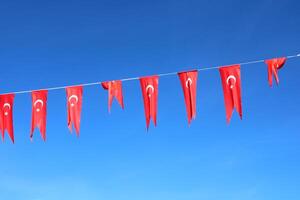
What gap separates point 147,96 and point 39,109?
112 inches

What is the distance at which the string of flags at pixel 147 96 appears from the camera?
13.7 meters

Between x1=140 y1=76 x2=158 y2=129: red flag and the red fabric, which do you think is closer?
x1=140 y1=76 x2=158 y2=129: red flag

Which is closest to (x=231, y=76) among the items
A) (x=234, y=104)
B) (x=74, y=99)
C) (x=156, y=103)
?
(x=234, y=104)

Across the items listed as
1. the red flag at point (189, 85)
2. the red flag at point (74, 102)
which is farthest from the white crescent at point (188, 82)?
the red flag at point (74, 102)

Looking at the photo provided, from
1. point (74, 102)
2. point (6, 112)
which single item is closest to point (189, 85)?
point (74, 102)

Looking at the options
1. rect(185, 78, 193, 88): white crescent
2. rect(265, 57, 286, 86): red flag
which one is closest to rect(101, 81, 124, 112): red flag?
Answer: rect(185, 78, 193, 88): white crescent

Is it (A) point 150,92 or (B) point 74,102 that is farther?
(B) point 74,102

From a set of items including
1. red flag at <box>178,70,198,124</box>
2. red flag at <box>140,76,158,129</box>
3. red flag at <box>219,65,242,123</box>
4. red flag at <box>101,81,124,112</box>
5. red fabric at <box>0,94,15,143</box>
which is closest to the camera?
red flag at <box>219,65,242,123</box>

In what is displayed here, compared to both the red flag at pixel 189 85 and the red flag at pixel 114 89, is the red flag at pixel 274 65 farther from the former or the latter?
the red flag at pixel 114 89

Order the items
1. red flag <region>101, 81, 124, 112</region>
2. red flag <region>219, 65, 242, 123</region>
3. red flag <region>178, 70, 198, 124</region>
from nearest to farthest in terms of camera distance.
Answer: red flag <region>219, 65, 242, 123</region> < red flag <region>178, 70, 198, 124</region> < red flag <region>101, 81, 124, 112</region>

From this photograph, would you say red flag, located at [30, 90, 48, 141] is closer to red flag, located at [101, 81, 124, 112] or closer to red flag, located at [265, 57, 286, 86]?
red flag, located at [101, 81, 124, 112]

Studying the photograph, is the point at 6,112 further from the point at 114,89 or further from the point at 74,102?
the point at 114,89

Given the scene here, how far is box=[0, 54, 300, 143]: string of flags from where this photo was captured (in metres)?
13.7

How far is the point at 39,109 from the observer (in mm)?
14672
